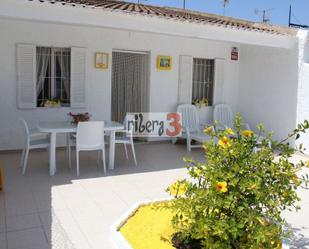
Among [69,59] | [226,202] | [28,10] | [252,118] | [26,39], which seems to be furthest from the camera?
[252,118]

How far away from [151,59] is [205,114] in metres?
2.47

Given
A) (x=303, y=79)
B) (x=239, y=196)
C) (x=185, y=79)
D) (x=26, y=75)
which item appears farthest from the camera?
(x=185, y=79)

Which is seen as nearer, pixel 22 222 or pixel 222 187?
pixel 222 187

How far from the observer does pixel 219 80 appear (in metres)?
10.6

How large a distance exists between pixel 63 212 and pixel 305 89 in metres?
6.87

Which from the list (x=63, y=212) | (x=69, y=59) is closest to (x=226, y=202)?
(x=63, y=212)

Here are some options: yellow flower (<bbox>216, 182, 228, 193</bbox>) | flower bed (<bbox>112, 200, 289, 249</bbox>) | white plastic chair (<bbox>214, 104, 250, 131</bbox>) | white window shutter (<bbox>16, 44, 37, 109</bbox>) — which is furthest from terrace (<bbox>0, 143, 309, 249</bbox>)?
white plastic chair (<bbox>214, 104, 250, 131</bbox>)

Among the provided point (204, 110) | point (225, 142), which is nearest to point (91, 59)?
point (204, 110)

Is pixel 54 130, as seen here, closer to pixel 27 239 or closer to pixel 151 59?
pixel 27 239

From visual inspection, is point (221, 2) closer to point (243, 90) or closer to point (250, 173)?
point (243, 90)

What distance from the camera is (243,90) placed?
1083 centimetres

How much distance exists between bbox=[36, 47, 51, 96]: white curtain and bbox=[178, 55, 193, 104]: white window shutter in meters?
3.69

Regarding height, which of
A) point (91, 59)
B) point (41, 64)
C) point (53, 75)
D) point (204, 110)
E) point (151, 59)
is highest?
point (151, 59)

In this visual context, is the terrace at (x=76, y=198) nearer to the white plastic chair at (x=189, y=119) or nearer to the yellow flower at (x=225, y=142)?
the white plastic chair at (x=189, y=119)
